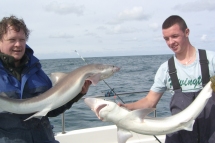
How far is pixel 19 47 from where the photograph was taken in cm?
329

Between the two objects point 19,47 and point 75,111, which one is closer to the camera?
point 19,47

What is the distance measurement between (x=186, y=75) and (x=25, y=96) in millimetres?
1951

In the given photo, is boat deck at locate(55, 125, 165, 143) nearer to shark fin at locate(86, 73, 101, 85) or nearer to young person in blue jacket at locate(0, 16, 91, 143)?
young person in blue jacket at locate(0, 16, 91, 143)

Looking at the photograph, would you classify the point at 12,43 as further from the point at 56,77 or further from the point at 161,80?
the point at 161,80

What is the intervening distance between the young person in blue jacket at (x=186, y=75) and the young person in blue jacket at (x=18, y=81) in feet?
3.54

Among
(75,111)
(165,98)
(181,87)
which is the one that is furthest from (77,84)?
(165,98)

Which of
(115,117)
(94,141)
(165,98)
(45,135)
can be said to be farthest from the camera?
(165,98)

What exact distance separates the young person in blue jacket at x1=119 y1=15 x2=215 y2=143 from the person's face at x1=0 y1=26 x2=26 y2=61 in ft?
4.58

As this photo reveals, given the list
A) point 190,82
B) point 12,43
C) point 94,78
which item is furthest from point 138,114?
point 12,43

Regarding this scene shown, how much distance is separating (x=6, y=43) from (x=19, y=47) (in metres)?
0.15

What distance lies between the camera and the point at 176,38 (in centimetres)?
355

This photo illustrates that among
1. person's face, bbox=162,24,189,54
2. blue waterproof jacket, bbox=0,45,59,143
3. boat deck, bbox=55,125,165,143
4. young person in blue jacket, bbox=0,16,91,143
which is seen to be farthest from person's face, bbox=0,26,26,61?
boat deck, bbox=55,125,165,143

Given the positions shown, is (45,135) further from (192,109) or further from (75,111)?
(75,111)

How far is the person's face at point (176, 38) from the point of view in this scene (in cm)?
354
